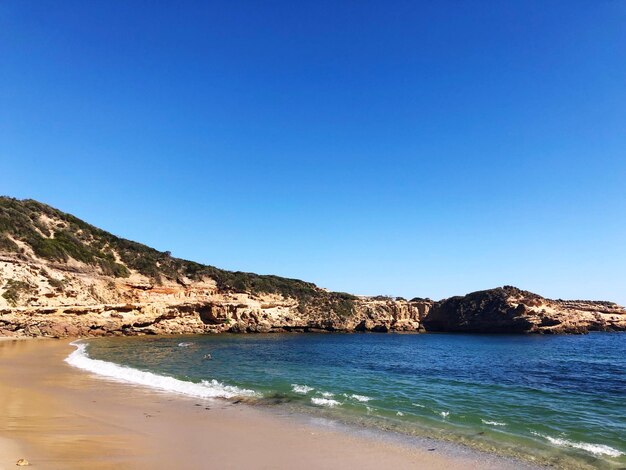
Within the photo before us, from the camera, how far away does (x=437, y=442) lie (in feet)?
33.2

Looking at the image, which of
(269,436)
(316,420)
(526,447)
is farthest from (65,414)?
(526,447)

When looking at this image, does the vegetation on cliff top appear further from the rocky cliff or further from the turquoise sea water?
the turquoise sea water

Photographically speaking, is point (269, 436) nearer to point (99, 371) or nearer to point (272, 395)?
point (272, 395)

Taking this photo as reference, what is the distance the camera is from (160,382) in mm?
18297

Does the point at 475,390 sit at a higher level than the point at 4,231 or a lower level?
lower

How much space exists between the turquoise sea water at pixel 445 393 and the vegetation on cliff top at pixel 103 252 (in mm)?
26471

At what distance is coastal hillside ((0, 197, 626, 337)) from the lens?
41.5 m

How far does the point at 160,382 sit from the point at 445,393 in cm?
1242

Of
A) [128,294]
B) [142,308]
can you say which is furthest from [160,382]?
[128,294]

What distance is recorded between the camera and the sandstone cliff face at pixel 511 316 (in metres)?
70.5

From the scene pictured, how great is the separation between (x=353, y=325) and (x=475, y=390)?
56.9m

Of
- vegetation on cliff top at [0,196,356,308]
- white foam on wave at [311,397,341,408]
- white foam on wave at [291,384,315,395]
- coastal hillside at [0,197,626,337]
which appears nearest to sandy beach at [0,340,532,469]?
white foam on wave at [311,397,341,408]

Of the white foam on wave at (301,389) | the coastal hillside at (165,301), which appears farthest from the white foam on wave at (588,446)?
the coastal hillside at (165,301)

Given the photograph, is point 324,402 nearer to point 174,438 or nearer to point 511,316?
point 174,438
